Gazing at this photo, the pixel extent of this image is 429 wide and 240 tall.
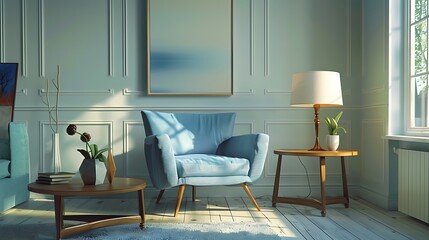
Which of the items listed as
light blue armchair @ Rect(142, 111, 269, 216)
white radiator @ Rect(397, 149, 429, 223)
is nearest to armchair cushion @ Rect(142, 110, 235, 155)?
light blue armchair @ Rect(142, 111, 269, 216)

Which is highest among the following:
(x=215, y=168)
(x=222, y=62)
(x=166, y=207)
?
(x=222, y=62)

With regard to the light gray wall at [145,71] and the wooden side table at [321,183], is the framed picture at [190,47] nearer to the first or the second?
the light gray wall at [145,71]

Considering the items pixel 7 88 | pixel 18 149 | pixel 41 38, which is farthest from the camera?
pixel 41 38

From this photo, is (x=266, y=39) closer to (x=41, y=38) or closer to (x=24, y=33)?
(x=41, y=38)

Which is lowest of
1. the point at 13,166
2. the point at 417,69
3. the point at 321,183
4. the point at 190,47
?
the point at 321,183

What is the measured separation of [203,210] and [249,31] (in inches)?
65.2

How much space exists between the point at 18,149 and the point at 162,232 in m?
1.47

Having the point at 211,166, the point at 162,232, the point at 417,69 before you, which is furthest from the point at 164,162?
the point at 417,69

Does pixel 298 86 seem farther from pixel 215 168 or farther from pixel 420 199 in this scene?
pixel 420 199

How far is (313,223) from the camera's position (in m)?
2.83

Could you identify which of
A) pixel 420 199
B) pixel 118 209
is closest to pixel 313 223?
pixel 420 199

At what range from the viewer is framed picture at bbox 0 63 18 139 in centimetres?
369

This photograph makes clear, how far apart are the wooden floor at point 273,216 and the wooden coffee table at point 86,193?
0.35m

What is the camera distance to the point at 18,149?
330 centimetres
